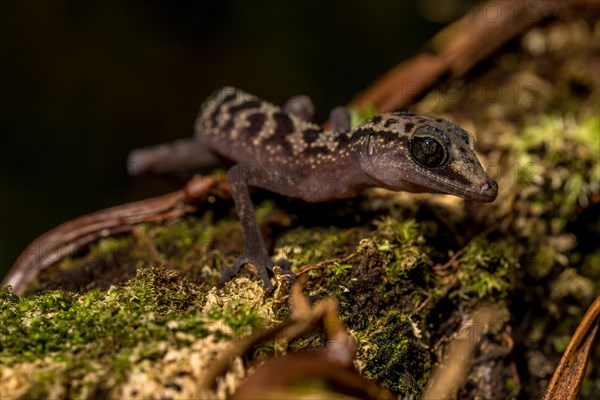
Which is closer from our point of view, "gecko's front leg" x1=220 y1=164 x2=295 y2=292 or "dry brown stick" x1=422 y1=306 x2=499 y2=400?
"dry brown stick" x1=422 y1=306 x2=499 y2=400

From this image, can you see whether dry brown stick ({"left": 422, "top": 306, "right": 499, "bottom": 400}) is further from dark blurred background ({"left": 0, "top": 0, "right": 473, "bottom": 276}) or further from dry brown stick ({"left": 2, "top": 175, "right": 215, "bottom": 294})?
dark blurred background ({"left": 0, "top": 0, "right": 473, "bottom": 276})

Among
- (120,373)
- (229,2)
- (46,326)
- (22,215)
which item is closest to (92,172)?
(22,215)

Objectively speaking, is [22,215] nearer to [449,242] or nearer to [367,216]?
[367,216]

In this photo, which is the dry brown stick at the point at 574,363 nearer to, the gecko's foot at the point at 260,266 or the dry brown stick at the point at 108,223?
the gecko's foot at the point at 260,266

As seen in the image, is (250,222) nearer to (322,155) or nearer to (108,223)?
(322,155)

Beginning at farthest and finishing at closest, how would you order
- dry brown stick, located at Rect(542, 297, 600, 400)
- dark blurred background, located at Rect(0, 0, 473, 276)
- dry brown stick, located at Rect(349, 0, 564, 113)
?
1. dark blurred background, located at Rect(0, 0, 473, 276)
2. dry brown stick, located at Rect(349, 0, 564, 113)
3. dry brown stick, located at Rect(542, 297, 600, 400)

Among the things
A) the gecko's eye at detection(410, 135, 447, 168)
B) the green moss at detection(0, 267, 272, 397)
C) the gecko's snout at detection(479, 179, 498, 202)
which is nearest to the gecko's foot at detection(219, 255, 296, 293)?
the green moss at detection(0, 267, 272, 397)

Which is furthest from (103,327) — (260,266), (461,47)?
(461,47)
